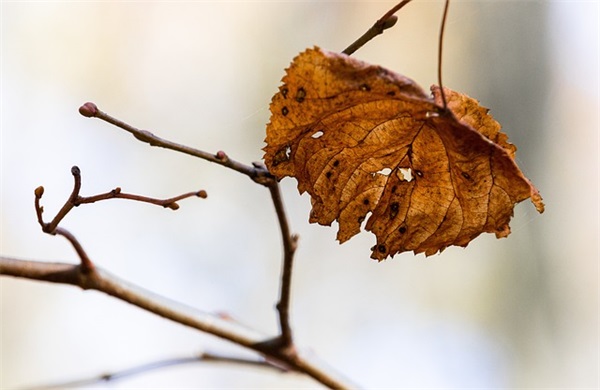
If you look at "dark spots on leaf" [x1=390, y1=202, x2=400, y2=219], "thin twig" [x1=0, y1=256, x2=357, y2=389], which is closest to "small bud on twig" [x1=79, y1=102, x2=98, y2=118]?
"thin twig" [x1=0, y1=256, x2=357, y2=389]

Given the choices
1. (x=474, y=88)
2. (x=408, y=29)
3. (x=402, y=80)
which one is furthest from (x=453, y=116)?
(x=474, y=88)

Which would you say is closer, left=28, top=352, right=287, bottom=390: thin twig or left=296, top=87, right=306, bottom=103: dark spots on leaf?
left=296, top=87, right=306, bottom=103: dark spots on leaf

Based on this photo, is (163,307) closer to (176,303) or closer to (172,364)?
(176,303)

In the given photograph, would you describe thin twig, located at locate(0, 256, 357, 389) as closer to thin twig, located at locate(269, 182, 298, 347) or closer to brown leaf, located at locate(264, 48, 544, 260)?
thin twig, located at locate(269, 182, 298, 347)

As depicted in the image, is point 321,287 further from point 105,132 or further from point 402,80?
point 402,80

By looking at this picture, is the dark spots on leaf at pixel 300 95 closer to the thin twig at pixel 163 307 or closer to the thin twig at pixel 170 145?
the thin twig at pixel 170 145

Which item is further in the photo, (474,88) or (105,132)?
(474,88)

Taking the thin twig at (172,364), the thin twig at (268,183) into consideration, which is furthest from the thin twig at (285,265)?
the thin twig at (172,364)
